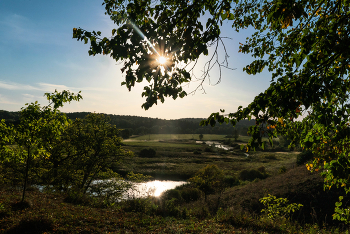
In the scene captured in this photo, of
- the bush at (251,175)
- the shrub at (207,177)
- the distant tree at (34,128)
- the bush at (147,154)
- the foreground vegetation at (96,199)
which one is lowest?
the bush at (147,154)

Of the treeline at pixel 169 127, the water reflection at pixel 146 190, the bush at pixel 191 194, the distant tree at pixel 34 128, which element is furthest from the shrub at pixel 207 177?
the treeline at pixel 169 127

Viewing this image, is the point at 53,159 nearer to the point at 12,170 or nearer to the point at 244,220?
the point at 12,170

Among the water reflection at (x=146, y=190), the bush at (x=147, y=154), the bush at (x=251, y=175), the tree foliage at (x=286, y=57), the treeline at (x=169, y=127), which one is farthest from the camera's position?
the treeline at (x=169, y=127)

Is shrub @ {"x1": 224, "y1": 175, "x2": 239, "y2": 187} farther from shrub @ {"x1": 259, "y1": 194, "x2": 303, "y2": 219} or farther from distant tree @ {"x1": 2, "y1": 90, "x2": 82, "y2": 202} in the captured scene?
distant tree @ {"x1": 2, "y1": 90, "x2": 82, "y2": 202}

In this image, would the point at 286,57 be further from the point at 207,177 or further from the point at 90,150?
the point at 207,177

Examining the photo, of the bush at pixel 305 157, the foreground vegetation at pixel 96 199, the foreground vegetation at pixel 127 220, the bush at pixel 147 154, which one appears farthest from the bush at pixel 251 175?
the bush at pixel 147 154

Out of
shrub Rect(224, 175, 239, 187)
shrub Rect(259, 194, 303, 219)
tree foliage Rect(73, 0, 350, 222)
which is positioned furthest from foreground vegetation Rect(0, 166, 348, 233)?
shrub Rect(224, 175, 239, 187)

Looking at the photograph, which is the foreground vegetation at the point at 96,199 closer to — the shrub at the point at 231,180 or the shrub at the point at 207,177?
the shrub at the point at 207,177

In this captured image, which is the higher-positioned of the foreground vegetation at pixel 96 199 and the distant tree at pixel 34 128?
the distant tree at pixel 34 128

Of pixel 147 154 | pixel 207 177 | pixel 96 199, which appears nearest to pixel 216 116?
pixel 96 199

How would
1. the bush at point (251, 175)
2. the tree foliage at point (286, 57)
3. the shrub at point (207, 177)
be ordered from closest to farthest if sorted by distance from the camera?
the tree foliage at point (286, 57) → the shrub at point (207, 177) → the bush at point (251, 175)

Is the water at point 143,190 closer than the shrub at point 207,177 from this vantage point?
Yes

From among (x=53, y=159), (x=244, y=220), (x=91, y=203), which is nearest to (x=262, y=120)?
(x=244, y=220)

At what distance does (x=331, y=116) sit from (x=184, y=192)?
23243 mm
